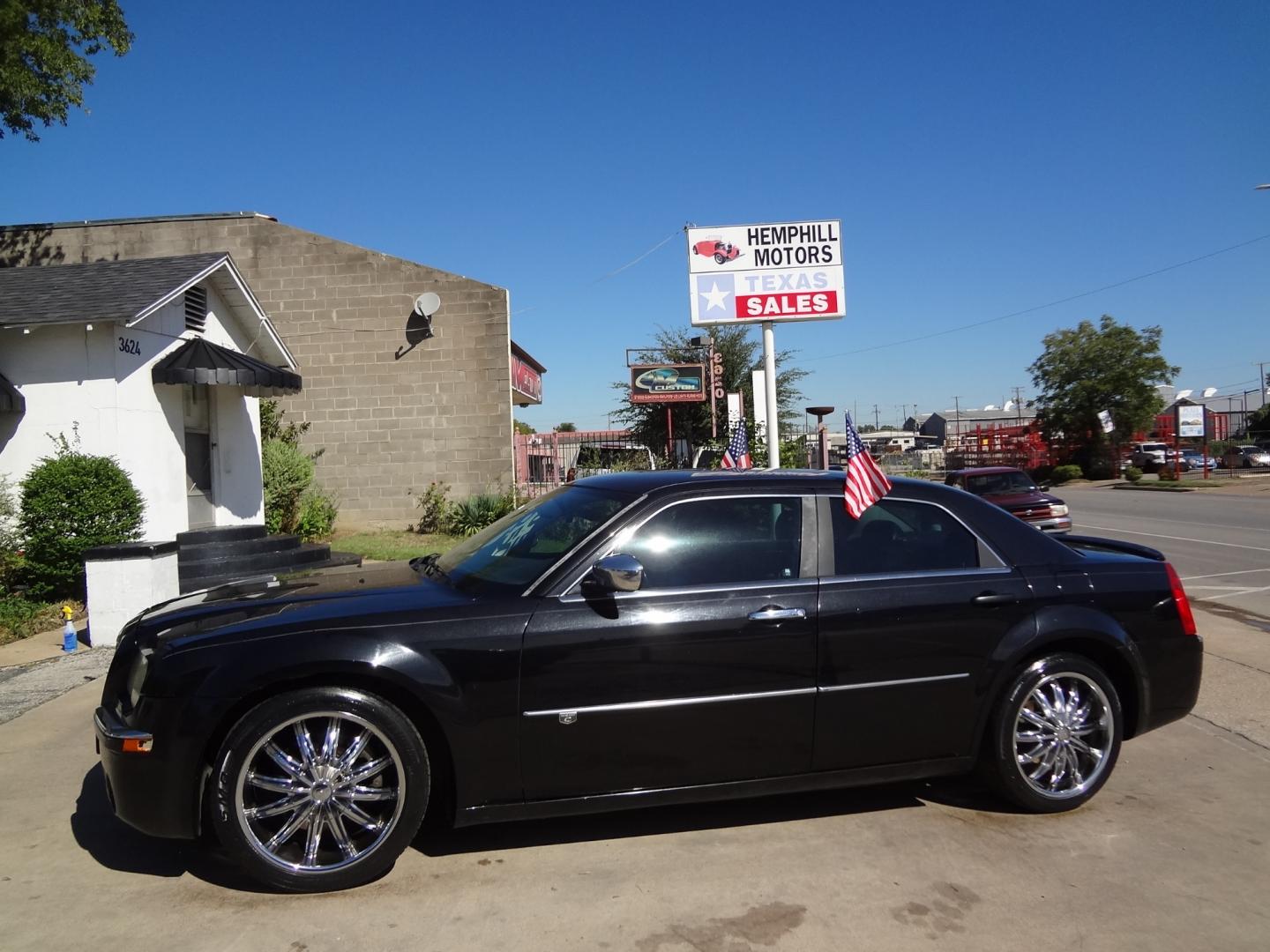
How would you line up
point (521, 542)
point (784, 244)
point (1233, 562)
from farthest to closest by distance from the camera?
point (784, 244)
point (1233, 562)
point (521, 542)

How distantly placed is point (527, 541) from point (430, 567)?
1.95 ft

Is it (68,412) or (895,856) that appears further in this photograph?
(68,412)

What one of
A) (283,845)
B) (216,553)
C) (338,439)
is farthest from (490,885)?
(338,439)

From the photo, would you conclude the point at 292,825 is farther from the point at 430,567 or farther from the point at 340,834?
the point at 430,567

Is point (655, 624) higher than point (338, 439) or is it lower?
lower

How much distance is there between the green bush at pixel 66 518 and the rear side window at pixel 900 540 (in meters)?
8.28

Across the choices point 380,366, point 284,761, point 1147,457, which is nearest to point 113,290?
point 380,366

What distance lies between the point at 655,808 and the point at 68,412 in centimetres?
897

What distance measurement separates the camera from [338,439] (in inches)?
717

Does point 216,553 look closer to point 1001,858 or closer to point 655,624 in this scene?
point 655,624

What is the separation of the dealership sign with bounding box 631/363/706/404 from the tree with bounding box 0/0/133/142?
12.0 meters

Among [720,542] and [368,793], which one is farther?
[720,542]

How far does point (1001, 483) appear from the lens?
62.6 feet

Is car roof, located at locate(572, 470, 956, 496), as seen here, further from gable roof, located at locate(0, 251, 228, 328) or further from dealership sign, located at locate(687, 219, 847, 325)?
dealership sign, located at locate(687, 219, 847, 325)
